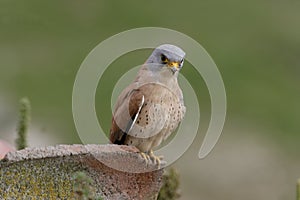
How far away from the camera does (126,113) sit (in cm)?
460

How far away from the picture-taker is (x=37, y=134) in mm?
9781

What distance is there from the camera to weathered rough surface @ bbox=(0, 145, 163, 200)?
10.7 feet

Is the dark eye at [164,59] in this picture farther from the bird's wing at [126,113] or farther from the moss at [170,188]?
the moss at [170,188]

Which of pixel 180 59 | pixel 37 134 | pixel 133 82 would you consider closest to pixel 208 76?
pixel 180 59

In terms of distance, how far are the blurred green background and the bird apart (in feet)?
13.4

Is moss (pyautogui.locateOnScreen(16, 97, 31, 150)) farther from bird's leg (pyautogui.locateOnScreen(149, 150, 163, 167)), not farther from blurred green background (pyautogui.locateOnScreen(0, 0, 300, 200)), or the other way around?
blurred green background (pyautogui.locateOnScreen(0, 0, 300, 200))

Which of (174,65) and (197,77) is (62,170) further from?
(197,77)

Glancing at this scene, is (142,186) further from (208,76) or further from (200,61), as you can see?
(200,61)

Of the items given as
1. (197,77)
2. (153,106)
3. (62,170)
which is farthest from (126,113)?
(197,77)

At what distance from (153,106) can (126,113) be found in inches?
4.8

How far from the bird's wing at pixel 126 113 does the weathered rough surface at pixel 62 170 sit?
1.05 metres

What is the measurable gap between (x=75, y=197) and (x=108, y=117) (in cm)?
671

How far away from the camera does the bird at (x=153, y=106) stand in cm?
454

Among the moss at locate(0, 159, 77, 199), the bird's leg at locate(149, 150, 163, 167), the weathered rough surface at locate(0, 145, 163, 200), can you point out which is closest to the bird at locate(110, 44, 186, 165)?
the bird's leg at locate(149, 150, 163, 167)
